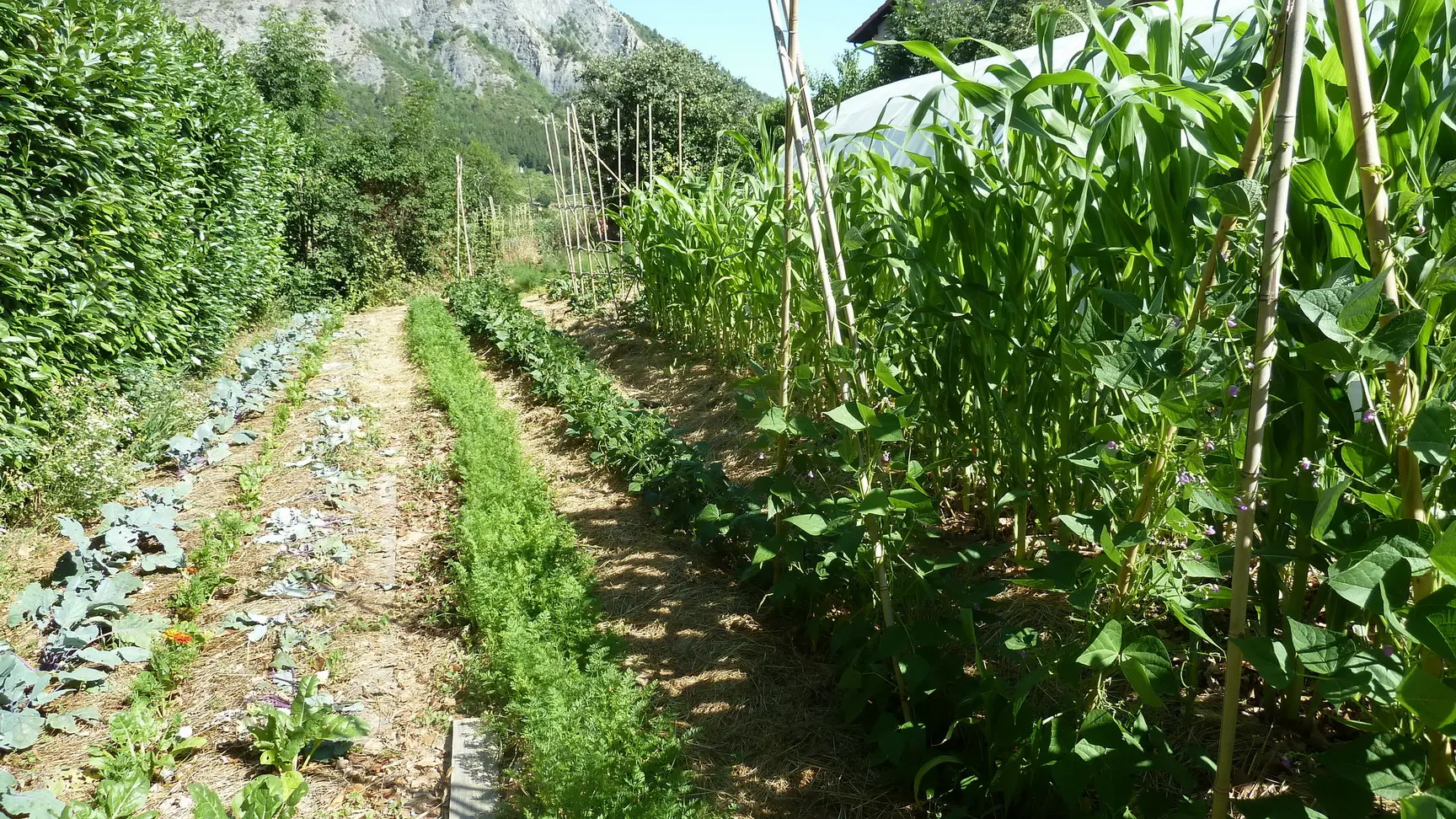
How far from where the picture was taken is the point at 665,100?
61.7 ft

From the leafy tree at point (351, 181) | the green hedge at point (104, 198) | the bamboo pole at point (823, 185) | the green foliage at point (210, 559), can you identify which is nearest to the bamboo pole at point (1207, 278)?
the bamboo pole at point (823, 185)

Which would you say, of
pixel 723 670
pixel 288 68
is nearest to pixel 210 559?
pixel 723 670

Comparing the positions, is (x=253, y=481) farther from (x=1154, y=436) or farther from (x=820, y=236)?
(x=1154, y=436)

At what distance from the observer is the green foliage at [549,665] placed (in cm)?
184

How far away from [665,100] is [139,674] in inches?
708

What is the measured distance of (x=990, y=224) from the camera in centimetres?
211

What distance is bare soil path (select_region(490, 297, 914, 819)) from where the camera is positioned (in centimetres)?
199

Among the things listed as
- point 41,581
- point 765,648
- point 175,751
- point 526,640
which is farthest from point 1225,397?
point 41,581

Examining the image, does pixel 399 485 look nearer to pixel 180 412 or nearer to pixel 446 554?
pixel 446 554

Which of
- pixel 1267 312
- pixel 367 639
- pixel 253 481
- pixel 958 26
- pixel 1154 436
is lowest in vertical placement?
pixel 367 639

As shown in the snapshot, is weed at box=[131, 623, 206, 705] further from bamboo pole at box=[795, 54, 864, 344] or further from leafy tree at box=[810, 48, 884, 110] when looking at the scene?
leafy tree at box=[810, 48, 884, 110]

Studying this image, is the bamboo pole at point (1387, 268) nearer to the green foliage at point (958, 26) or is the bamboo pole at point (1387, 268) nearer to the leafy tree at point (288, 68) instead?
the leafy tree at point (288, 68)

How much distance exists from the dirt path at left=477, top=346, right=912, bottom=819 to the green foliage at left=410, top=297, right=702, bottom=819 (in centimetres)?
14

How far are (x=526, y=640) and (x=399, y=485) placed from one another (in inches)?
93.0
